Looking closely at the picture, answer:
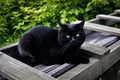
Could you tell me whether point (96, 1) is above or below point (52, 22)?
above

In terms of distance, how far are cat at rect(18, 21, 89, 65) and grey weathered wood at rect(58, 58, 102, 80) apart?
0.07 meters

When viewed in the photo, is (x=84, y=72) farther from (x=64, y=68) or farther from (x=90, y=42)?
(x=90, y=42)

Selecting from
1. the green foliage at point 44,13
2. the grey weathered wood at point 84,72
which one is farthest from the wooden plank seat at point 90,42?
the green foliage at point 44,13

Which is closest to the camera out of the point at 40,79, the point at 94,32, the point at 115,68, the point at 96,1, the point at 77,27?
the point at 40,79

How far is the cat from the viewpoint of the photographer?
174cm

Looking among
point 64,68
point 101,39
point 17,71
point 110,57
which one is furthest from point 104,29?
point 17,71

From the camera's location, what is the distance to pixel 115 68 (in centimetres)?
217

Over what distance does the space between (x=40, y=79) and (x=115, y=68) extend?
1115mm

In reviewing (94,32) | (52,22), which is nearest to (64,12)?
(52,22)

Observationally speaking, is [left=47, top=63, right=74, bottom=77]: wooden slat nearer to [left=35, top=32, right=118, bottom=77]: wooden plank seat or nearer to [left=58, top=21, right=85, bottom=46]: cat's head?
[left=35, top=32, right=118, bottom=77]: wooden plank seat

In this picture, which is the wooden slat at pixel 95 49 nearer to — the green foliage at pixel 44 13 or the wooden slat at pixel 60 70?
the wooden slat at pixel 60 70

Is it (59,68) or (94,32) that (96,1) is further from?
(59,68)

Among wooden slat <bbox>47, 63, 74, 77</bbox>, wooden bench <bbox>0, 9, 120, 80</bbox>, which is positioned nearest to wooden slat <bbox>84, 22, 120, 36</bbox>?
wooden bench <bbox>0, 9, 120, 80</bbox>

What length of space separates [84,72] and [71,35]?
38 cm
